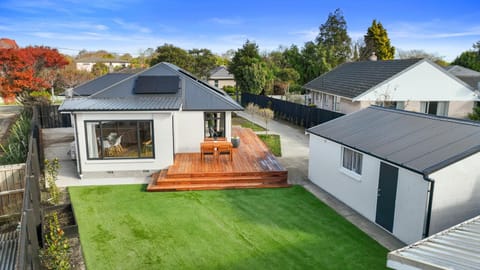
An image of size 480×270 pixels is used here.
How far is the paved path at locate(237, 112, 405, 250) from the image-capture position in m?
8.11

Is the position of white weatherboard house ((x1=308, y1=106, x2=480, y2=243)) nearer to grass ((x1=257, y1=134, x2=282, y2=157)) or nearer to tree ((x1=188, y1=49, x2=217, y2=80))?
grass ((x1=257, y1=134, x2=282, y2=157))

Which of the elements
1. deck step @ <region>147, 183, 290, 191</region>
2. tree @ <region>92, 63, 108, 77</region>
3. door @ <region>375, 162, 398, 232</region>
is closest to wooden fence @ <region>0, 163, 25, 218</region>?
deck step @ <region>147, 183, 290, 191</region>

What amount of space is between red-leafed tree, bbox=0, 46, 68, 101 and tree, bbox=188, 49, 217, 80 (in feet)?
60.6

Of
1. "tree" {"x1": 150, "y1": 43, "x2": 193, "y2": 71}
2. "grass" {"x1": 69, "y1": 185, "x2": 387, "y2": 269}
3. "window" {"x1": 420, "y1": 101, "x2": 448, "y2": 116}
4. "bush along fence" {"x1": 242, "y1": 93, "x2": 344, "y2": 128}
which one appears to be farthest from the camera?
"tree" {"x1": 150, "y1": 43, "x2": 193, "y2": 71}

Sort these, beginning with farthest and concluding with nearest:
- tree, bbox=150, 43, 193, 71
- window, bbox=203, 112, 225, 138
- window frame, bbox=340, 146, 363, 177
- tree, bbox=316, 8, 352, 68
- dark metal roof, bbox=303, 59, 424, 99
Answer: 1. tree, bbox=316, 8, 352, 68
2. tree, bbox=150, 43, 193, 71
3. dark metal roof, bbox=303, 59, 424, 99
4. window, bbox=203, 112, 225, 138
5. window frame, bbox=340, 146, 363, 177

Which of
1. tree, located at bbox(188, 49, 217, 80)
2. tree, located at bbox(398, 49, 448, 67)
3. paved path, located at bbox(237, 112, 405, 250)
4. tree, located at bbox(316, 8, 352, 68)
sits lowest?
paved path, located at bbox(237, 112, 405, 250)

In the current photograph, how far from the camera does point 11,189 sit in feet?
31.2

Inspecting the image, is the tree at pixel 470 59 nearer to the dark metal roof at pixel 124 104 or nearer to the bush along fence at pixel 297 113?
the bush along fence at pixel 297 113

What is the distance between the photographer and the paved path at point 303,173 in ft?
26.6

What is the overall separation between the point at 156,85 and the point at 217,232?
9251mm

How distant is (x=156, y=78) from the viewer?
16.2m

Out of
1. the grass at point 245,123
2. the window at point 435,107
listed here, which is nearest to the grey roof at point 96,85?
the grass at point 245,123

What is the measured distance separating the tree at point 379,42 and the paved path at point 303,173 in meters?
27.6

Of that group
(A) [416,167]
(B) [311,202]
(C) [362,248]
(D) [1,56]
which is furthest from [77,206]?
(D) [1,56]
